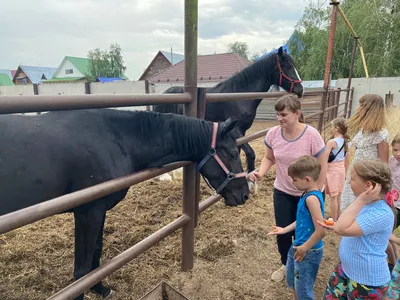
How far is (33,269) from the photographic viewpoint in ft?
8.05

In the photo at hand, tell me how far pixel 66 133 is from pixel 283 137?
147 centimetres

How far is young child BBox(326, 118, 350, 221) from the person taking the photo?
2.77 m

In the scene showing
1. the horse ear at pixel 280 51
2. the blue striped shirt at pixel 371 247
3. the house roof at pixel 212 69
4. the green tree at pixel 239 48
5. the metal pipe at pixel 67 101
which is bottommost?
the blue striped shirt at pixel 371 247

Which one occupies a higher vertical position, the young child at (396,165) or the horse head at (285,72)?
the horse head at (285,72)

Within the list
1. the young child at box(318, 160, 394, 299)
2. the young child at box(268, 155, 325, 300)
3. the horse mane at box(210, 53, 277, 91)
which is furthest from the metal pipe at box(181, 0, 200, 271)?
the horse mane at box(210, 53, 277, 91)

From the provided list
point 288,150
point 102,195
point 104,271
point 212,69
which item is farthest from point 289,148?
point 212,69

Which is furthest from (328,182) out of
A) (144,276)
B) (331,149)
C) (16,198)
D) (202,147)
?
(16,198)

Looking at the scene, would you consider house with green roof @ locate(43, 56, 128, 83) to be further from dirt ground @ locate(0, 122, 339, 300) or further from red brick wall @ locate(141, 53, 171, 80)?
dirt ground @ locate(0, 122, 339, 300)

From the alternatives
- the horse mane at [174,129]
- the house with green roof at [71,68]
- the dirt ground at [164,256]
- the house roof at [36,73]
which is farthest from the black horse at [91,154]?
the house roof at [36,73]

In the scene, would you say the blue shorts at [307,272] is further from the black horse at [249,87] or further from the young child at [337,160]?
the black horse at [249,87]

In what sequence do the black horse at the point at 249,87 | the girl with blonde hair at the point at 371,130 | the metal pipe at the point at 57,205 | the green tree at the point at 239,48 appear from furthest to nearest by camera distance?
the green tree at the point at 239,48 < the black horse at the point at 249,87 < the girl with blonde hair at the point at 371,130 < the metal pipe at the point at 57,205

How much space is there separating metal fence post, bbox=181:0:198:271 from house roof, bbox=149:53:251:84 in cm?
2051

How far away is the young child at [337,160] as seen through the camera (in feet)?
9.07

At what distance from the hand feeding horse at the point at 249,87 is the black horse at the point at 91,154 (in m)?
1.92
